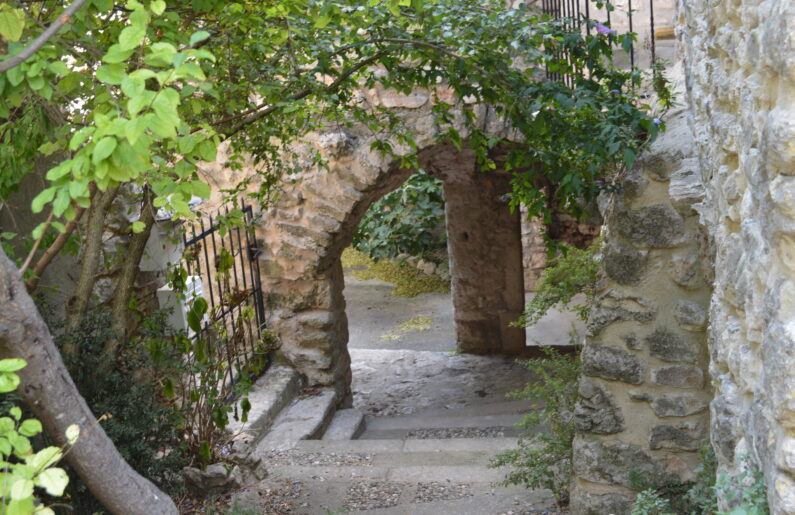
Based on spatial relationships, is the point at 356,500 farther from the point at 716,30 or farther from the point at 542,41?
the point at 716,30

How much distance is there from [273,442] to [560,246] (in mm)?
2485

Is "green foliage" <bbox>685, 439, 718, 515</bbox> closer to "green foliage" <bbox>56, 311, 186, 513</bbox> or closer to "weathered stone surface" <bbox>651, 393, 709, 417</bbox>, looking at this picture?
"weathered stone surface" <bbox>651, 393, 709, 417</bbox>

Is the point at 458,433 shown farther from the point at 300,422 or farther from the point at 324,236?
the point at 324,236

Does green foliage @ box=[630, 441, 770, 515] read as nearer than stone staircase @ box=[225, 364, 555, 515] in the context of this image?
Yes

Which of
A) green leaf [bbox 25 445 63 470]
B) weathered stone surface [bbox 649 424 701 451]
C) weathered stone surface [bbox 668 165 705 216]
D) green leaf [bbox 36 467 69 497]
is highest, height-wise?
weathered stone surface [bbox 668 165 705 216]

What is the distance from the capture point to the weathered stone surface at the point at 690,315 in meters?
3.24

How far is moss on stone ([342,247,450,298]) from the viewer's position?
484 inches

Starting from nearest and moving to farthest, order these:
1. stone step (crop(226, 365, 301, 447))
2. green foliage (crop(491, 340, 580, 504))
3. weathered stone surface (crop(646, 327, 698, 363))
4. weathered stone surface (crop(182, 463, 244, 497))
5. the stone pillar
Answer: weathered stone surface (crop(646, 327, 698, 363)) → green foliage (crop(491, 340, 580, 504)) → weathered stone surface (crop(182, 463, 244, 497)) → stone step (crop(226, 365, 301, 447)) → the stone pillar

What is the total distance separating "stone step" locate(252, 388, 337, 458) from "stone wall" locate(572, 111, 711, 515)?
2.73 m

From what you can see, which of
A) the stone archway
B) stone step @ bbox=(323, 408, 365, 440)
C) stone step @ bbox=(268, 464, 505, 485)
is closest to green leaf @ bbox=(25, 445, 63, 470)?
stone step @ bbox=(268, 464, 505, 485)

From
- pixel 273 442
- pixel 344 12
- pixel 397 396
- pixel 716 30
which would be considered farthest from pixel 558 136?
pixel 397 396

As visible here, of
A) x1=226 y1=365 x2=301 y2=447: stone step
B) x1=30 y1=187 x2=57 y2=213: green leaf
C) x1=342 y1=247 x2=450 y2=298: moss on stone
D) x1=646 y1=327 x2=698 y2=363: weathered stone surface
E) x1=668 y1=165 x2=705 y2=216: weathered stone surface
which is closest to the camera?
x1=30 y1=187 x2=57 y2=213: green leaf

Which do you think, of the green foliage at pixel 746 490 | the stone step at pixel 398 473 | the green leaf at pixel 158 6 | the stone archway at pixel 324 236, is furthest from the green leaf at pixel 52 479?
the stone archway at pixel 324 236

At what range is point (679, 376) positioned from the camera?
331 cm
